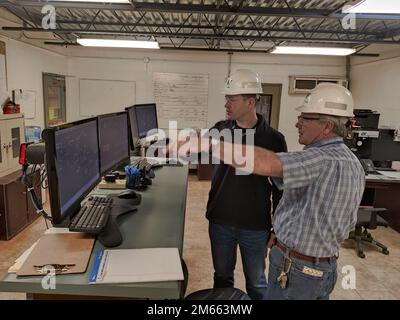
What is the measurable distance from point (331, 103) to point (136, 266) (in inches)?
38.6

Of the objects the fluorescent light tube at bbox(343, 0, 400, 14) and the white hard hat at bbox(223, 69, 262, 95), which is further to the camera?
the fluorescent light tube at bbox(343, 0, 400, 14)

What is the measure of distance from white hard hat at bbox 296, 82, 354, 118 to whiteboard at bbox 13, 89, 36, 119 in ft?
15.6

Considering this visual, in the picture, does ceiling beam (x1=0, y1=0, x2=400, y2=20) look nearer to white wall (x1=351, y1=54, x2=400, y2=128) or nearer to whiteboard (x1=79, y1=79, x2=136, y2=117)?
white wall (x1=351, y1=54, x2=400, y2=128)

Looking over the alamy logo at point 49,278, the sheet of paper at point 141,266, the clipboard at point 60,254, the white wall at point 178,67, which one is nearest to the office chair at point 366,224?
the sheet of paper at point 141,266

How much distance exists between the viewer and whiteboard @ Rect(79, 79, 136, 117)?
6.89 m

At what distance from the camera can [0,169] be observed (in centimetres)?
365

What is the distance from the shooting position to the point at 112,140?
207 centimetres

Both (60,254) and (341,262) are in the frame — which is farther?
(341,262)

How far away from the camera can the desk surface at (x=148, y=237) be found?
1033 millimetres

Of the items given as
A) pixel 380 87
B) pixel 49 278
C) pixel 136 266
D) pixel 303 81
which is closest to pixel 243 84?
pixel 136 266

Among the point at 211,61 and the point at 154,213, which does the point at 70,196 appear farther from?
the point at 211,61

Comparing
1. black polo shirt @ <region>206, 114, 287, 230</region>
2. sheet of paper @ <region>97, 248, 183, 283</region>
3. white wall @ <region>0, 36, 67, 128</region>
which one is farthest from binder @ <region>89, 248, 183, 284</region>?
white wall @ <region>0, 36, 67, 128</region>

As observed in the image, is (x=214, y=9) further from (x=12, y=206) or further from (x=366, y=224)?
(x=12, y=206)
